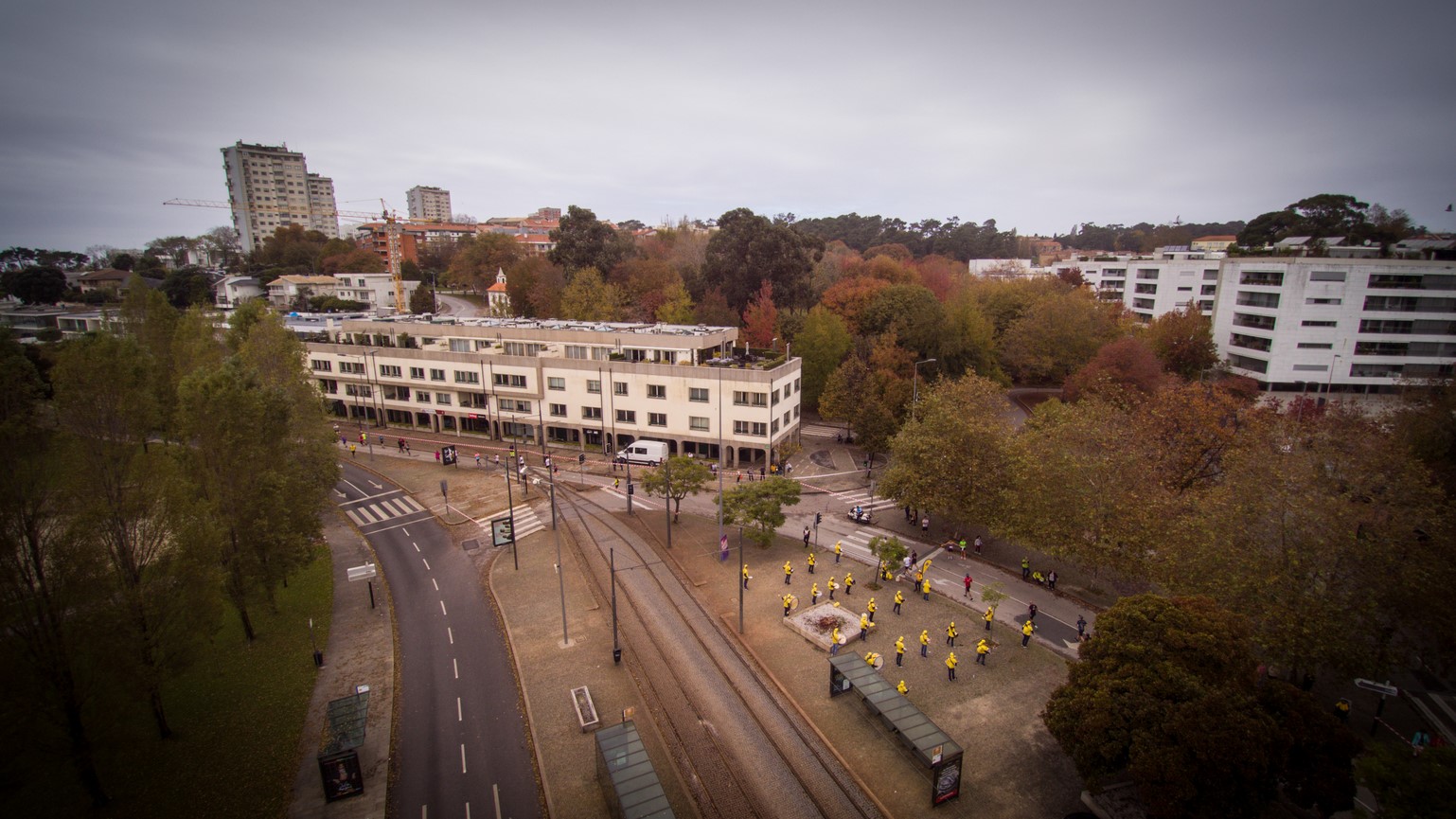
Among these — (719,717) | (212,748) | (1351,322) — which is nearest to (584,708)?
(719,717)

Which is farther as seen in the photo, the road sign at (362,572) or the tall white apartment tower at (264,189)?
the tall white apartment tower at (264,189)

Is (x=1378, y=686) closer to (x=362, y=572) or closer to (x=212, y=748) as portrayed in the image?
(x=212, y=748)

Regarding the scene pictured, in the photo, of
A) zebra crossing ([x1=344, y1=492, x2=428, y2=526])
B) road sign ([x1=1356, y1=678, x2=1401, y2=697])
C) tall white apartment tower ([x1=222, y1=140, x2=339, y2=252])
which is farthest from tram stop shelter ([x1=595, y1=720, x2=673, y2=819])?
tall white apartment tower ([x1=222, y1=140, x2=339, y2=252])

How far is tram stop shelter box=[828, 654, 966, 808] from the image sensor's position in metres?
19.2

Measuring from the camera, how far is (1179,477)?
3516cm

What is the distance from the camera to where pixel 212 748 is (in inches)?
835

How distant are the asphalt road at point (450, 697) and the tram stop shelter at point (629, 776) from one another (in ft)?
8.76

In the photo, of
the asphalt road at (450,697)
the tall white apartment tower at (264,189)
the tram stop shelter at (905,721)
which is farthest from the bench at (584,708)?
the tall white apartment tower at (264,189)

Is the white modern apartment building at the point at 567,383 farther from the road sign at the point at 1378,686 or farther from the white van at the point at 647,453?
the road sign at the point at 1378,686

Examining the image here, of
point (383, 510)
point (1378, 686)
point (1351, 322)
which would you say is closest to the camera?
point (1378, 686)

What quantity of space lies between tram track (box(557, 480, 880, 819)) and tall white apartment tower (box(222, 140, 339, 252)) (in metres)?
193

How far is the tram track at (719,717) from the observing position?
19.6m

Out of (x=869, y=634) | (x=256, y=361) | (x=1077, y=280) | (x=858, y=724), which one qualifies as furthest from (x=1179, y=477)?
(x=1077, y=280)

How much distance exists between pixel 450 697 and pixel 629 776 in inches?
386
